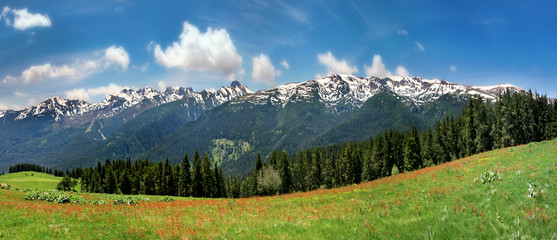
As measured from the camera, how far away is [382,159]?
8831 cm

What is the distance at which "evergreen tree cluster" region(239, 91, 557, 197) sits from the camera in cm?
7318

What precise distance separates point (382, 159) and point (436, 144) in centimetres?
1746

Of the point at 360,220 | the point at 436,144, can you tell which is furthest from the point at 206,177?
the point at 436,144

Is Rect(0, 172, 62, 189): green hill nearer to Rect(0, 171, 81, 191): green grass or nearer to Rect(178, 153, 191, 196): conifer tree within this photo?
Rect(0, 171, 81, 191): green grass

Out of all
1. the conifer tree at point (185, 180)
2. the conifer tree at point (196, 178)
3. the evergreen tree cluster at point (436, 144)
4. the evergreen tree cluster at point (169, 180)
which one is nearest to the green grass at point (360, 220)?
the conifer tree at point (196, 178)

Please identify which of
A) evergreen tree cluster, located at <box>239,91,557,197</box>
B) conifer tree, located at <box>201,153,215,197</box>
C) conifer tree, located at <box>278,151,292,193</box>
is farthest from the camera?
conifer tree, located at <box>278,151,292,193</box>

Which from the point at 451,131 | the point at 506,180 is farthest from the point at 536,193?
the point at 451,131

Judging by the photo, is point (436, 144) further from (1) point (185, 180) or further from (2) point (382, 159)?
(1) point (185, 180)

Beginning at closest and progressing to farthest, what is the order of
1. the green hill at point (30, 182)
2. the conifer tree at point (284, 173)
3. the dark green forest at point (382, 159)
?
the dark green forest at point (382, 159)
the green hill at point (30, 182)
the conifer tree at point (284, 173)

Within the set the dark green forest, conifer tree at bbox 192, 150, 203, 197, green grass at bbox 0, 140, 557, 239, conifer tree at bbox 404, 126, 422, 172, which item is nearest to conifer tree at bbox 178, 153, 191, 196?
the dark green forest

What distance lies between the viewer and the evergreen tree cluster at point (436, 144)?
73.2 meters

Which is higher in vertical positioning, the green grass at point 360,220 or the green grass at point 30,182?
the green grass at point 360,220

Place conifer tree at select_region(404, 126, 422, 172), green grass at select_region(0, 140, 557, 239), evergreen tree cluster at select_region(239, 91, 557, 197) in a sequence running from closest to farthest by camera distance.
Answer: green grass at select_region(0, 140, 557, 239) → evergreen tree cluster at select_region(239, 91, 557, 197) → conifer tree at select_region(404, 126, 422, 172)

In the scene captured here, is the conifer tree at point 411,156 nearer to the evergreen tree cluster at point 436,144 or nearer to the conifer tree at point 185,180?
the evergreen tree cluster at point 436,144
